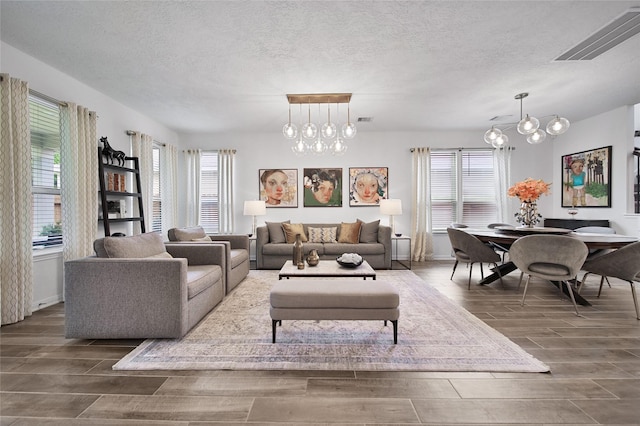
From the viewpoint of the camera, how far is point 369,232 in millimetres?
5730

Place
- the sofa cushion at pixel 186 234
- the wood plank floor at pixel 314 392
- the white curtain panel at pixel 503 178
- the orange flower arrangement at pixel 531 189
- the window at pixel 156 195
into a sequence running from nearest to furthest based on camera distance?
the wood plank floor at pixel 314 392 < the orange flower arrangement at pixel 531 189 < the sofa cushion at pixel 186 234 < the window at pixel 156 195 < the white curtain panel at pixel 503 178

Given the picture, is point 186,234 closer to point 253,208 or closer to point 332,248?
point 253,208

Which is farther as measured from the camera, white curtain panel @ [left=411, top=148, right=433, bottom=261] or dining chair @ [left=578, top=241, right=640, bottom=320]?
white curtain panel @ [left=411, top=148, right=433, bottom=261]

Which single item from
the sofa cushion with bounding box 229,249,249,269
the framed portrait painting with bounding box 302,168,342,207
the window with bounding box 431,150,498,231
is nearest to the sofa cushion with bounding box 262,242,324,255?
the sofa cushion with bounding box 229,249,249,269

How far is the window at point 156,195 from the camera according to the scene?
553 cm

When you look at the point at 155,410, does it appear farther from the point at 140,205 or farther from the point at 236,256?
the point at 140,205

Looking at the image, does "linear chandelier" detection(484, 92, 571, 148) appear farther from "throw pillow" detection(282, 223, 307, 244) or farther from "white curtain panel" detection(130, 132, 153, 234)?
"white curtain panel" detection(130, 132, 153, 234)

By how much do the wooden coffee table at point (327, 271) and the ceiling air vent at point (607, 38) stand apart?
2998 millimetres

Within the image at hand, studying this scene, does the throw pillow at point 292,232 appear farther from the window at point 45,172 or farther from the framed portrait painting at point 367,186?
the window at point 45,172

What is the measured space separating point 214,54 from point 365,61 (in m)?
1.58

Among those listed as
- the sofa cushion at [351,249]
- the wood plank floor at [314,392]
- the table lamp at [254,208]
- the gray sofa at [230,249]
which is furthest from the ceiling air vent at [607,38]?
the table lamp at [254,208]

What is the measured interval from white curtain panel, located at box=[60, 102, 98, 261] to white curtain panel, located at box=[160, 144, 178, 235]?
1901mm

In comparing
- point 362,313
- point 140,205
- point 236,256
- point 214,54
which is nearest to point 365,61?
point 214,54

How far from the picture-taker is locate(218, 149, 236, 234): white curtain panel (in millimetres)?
6395
